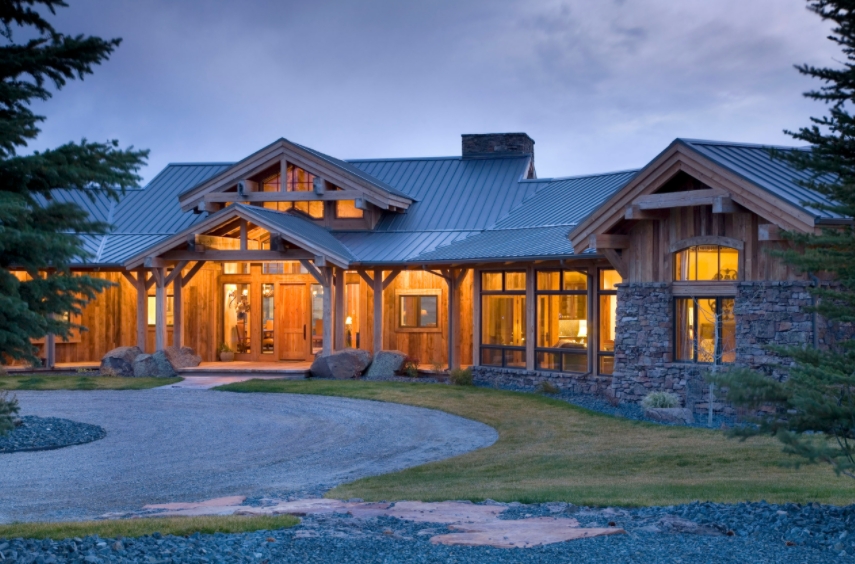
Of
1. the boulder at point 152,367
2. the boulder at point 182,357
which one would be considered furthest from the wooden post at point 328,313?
the boulder at point 152,367

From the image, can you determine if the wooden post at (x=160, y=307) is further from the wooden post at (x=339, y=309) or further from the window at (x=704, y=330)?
the window at (x=704, y=330)

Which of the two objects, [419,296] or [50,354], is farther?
[419,296]

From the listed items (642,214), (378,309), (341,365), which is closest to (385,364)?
(341,365)

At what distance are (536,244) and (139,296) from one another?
10214 millimetres

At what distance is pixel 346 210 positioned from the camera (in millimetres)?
26531

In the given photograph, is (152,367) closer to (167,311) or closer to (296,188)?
(167,311)

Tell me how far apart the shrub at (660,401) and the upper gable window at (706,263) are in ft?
6.91

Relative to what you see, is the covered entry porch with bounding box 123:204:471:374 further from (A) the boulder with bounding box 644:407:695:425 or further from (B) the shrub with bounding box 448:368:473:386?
(A) the boulder with bounding box 644:407:695:425

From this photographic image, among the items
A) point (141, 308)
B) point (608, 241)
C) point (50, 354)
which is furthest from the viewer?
point (50, 354)

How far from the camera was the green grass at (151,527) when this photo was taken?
7.37m

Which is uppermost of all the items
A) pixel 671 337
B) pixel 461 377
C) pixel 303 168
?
pixel 303 168

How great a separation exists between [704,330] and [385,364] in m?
8.56

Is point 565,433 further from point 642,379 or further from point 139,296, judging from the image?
point 139,296

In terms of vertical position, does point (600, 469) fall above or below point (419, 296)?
below
